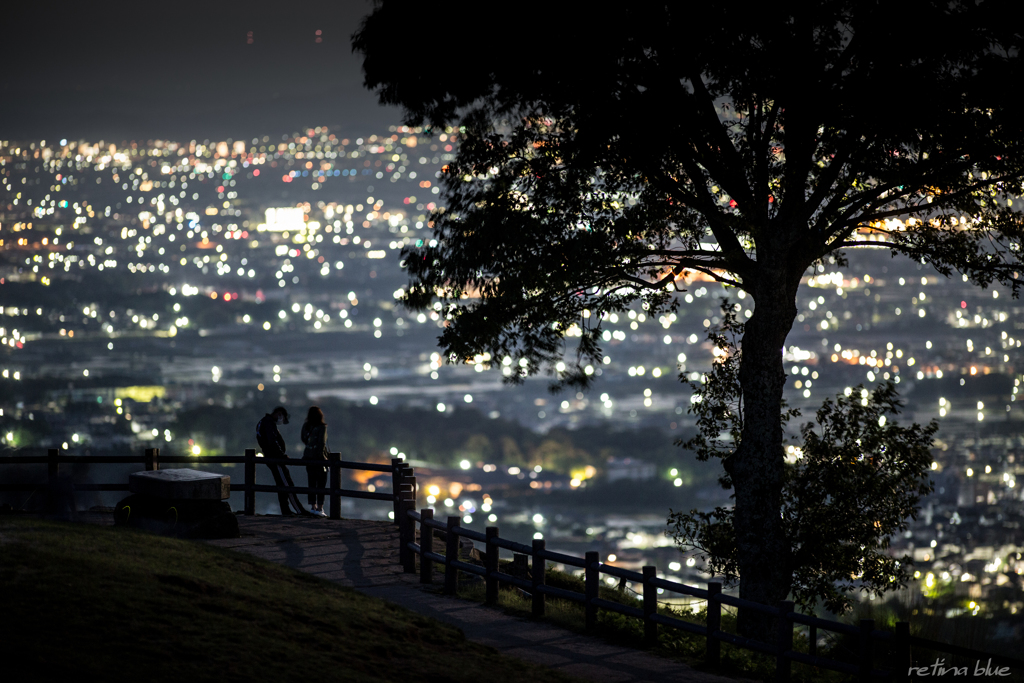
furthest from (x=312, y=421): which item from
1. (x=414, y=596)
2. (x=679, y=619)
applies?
(x=679, y=619)

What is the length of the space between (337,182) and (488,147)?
18532 centimetres

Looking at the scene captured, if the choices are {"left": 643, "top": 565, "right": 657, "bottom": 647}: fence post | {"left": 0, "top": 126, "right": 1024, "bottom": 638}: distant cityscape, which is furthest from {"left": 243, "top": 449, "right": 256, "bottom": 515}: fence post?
{"left": 0, "top": 126, "right": 1024, "bottom": 638}: distant cityscape

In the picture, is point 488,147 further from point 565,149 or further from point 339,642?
point 339,642

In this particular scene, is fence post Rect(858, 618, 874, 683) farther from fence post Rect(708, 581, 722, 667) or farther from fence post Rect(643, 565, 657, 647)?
fence post Rect(643, 565, 657, 647)

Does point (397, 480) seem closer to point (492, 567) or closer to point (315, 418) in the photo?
point (315, 418)

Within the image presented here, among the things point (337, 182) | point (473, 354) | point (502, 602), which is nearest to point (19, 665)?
point (502, 602)

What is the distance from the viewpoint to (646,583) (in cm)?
1102

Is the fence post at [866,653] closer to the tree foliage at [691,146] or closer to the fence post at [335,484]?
→ the tree foliage at [691,146]

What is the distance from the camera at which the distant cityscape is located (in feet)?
220

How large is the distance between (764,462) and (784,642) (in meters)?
4.67

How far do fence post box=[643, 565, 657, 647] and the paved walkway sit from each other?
26 centimetres

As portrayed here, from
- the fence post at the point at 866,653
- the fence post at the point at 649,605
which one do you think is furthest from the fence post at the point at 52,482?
the fence post at the point at 866,653

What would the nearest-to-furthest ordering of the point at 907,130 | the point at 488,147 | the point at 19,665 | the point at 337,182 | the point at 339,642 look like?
the point at 19,665
the point at 339,642
the point at 907,130
the point at 488,147
the point at 337,182

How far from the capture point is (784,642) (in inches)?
394
